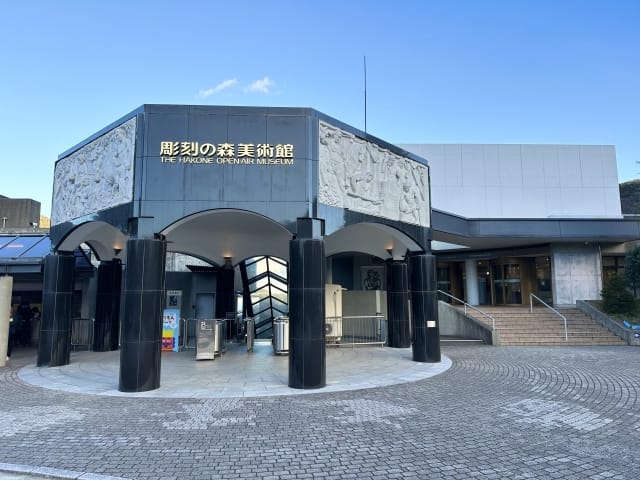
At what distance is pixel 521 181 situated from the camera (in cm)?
2688

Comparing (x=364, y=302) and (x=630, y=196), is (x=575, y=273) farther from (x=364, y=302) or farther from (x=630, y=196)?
(x=630, y=196)

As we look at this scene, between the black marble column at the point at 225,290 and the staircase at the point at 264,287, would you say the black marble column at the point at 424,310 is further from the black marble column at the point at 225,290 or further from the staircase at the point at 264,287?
the black marble column at the point at 225,290

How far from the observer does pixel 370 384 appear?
9.36 meters

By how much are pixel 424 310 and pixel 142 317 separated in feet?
27.0

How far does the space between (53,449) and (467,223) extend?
1884 cm

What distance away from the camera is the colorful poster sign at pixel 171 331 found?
15.8 metres

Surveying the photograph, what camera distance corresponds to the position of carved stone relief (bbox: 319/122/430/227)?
10.3 meters

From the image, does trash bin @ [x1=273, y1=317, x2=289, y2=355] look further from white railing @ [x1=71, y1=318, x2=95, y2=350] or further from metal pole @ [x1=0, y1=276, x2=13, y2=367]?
metal pole @ [x1=0, y1=276, x2=13, y2=367]

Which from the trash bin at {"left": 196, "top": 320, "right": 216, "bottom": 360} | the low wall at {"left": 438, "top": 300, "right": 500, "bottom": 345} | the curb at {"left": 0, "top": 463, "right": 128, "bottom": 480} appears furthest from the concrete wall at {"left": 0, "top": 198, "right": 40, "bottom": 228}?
the curb at {"left": 0, "top": 463, "right": 128, "bottom": 480}

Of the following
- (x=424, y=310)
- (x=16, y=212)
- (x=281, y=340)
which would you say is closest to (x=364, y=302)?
(x=281, y=340)

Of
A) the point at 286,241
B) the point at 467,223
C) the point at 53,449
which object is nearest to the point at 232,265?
the point at 286,241

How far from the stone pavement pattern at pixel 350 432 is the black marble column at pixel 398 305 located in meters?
6.40

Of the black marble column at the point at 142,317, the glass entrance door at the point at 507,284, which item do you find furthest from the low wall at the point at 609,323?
the black marble column at the point at 142,317

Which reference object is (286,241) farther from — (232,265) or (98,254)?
(98,254)
